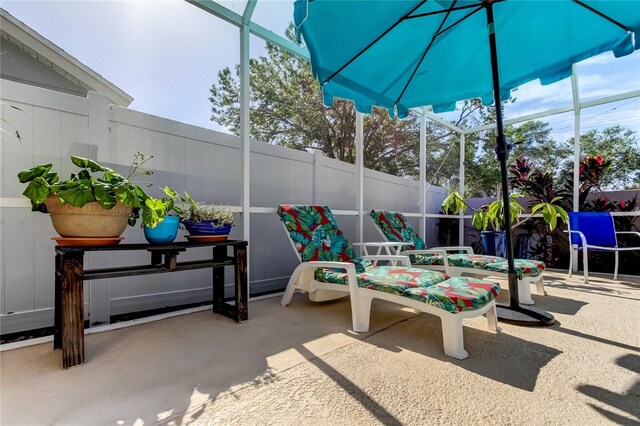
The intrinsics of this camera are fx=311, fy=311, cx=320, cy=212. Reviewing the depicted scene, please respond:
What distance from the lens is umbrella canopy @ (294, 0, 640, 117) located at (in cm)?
262

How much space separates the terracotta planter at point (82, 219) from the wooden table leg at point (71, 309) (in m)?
0.16

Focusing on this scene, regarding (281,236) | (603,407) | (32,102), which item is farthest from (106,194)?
(603,407)

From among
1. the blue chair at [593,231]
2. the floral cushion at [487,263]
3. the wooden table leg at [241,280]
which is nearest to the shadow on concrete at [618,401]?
the floral cushion at [487,263]

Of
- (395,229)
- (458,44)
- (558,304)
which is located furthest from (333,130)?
(558,304)

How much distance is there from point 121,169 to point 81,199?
109 centimetres

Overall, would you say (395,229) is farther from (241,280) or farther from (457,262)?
(241,280)

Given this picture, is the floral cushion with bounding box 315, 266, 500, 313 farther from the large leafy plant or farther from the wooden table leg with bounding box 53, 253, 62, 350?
the wooden table leg with bounding box 53, 253, 62, 350

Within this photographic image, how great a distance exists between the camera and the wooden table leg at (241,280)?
2.75 m

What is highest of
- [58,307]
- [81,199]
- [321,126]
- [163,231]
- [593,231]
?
[321,126]

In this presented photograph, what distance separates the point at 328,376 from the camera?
1.80 m

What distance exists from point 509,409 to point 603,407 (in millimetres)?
476

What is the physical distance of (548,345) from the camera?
2.30m

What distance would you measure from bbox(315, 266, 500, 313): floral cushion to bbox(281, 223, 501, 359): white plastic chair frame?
4 centimetres

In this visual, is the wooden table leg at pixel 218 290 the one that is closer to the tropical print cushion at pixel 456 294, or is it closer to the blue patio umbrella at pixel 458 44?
the tropical print cushion at pixel 456 294
